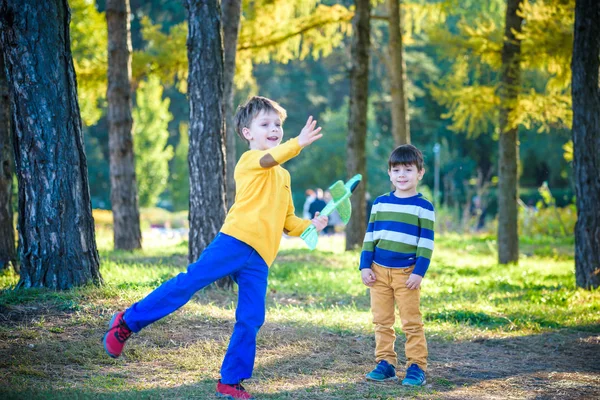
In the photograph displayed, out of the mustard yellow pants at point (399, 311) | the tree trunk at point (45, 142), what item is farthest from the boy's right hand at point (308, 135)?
the tree trunk at point (45, 142)

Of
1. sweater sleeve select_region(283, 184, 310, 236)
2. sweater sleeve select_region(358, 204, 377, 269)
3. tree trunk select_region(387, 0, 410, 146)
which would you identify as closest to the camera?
sweater sleeve select_region(283, 184, 310, 236)

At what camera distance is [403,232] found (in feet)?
14.4

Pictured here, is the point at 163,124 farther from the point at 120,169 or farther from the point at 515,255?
the point at 515,255

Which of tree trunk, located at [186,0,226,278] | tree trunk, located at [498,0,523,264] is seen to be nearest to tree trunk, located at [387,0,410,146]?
tree trunk, located at [498,0,523,264]

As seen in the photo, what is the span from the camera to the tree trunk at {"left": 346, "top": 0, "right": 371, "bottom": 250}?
12242 mm

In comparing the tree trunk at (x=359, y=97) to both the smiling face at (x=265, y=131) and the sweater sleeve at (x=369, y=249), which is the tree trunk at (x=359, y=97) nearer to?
the sweater sleeve at (x=369, y=249)

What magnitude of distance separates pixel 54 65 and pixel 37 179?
100 cm

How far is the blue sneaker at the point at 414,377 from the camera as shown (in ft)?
14.3

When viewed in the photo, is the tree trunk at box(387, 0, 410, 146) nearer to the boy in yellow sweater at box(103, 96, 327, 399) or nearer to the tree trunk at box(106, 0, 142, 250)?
the tree trunk at box(106, 0, 142, 250)

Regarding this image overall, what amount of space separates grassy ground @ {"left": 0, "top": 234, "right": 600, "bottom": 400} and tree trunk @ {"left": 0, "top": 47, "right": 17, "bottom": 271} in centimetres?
64

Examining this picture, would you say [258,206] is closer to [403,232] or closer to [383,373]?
[403,232]

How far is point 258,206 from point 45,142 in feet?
8.75

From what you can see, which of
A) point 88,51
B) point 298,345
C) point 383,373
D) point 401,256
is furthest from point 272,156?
point 88,51

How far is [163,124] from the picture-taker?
102 feet
